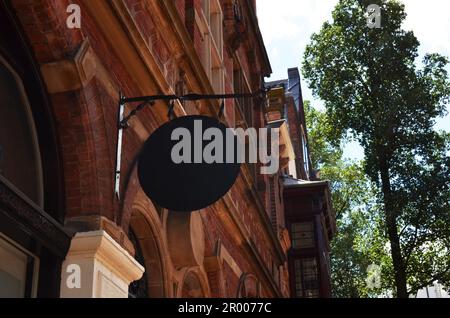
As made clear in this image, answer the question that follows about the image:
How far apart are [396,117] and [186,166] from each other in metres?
14.6

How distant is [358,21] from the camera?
21.9 meters

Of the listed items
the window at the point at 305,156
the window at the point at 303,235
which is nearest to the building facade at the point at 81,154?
the window at the point at 303,235

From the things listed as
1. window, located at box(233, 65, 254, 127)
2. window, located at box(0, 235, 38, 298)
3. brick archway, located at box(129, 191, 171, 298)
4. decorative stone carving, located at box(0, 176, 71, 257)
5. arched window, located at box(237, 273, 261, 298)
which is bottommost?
window, located at box(0, 235, 38, 298)

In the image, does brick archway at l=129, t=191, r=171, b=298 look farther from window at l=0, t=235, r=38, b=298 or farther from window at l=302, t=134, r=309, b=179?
window at l=302, t=134, r=309, b=179

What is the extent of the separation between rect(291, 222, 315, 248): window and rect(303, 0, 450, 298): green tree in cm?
235

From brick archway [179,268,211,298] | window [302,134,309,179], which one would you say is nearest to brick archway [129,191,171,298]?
brick archway [179,268,211,298]

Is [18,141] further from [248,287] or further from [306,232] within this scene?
[306,232]

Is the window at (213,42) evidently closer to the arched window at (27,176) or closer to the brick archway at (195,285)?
the brick archway at (195,285)

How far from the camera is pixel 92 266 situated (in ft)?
18.7

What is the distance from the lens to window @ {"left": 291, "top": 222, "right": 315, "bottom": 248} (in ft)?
69.7

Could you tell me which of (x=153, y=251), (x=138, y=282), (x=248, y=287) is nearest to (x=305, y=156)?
(x=248, y=287)

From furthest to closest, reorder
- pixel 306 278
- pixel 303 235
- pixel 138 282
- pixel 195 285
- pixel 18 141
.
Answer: pixel 303 235
pixel 306 278
pixel 195 285
pixel 138 282
pixel 18 141
